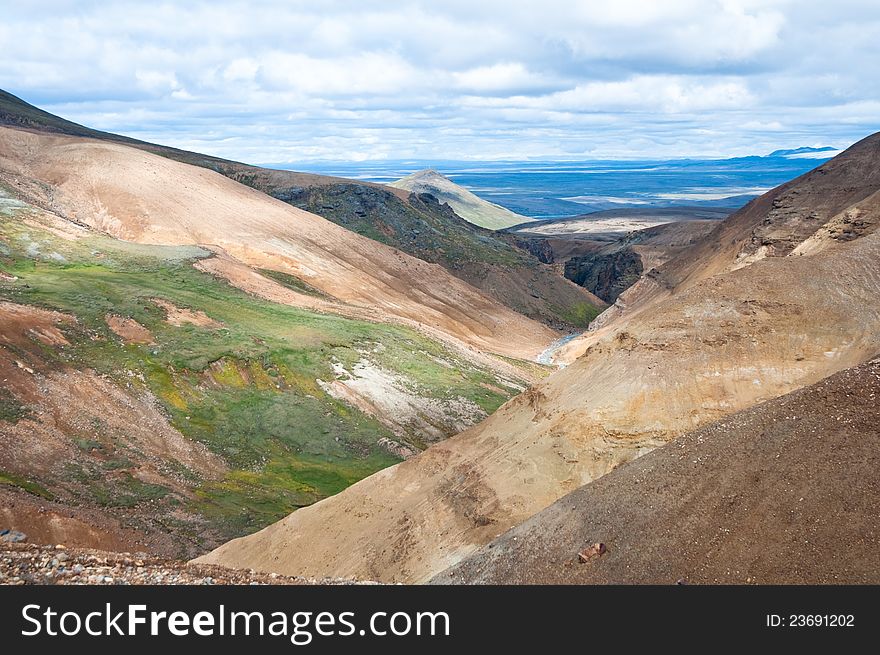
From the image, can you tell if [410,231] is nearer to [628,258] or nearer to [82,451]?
[628,258]

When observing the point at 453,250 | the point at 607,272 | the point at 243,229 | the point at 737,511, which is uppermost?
the point at 243,229

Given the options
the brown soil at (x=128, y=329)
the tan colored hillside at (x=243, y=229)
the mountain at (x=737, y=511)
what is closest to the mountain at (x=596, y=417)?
the mountain at (x=737, y=511)

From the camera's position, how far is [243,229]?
222 ft

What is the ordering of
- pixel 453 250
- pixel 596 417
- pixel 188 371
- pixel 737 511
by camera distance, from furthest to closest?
pixel 453 250 → pixel 188 371 → pixel 596 417 → pixel 737 511

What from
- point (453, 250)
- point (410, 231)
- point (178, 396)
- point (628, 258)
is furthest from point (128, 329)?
point (628, 258)

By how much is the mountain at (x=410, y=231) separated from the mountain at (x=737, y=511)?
72363 millimetres

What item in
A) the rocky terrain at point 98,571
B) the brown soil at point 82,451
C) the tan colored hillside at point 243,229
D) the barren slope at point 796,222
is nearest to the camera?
the rocky terrain at point 98,571

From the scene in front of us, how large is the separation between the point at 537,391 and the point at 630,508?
9.83 m

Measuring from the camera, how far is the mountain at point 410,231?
304 feet

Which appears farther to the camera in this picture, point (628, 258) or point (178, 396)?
point (628, 258)

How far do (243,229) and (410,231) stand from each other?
122 ft

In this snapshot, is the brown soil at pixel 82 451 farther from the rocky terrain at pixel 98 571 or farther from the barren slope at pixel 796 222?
the barren slope at pixel 796 222

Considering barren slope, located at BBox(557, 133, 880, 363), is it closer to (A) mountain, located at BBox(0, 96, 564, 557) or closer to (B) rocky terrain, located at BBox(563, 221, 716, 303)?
(A) mountain, located at BBox(0, 96, 564, 557)

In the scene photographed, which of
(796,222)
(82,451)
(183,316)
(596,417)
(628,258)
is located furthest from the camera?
(628,258)
